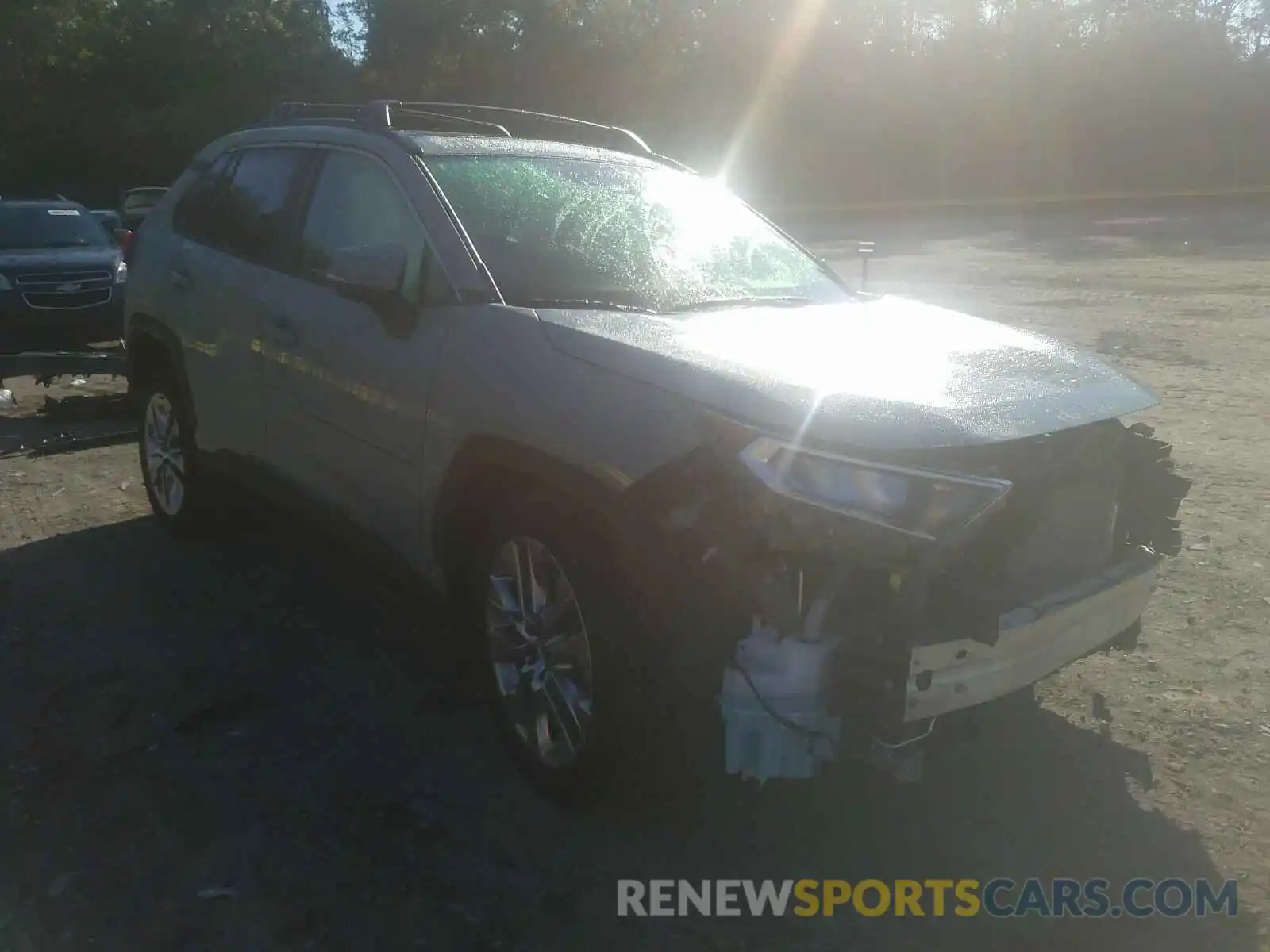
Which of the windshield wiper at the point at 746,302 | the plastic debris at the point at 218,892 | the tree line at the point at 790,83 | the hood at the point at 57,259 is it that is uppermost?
the tree line at the point at 790,83

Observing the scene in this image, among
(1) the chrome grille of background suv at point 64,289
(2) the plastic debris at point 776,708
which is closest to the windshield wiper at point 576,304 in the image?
(2) the plastic debris at point 776,708

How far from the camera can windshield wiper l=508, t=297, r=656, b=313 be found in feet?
12.2

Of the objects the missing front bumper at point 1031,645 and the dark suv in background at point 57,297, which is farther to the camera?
the dark suv in background at point 57,297

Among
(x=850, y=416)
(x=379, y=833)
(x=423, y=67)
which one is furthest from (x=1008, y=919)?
(x=423, y=67)

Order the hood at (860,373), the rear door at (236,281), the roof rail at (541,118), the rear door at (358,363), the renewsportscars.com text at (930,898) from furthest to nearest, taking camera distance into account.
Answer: the roof rail at (541,118) < the rear door at (236,281) < the rear door at (358,363) < the renewsportscars.com text at (930,898) < the hood at (860,373)

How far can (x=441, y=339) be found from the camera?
3.75m

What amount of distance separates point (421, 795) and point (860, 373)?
1.77m

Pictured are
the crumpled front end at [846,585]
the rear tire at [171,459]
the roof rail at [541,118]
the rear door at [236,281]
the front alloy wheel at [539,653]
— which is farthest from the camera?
the rear tire at [171,459]

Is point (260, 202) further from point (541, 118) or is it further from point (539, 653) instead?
point (539, 653)

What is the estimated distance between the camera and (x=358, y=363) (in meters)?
4.10

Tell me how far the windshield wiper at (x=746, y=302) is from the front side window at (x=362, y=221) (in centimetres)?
80

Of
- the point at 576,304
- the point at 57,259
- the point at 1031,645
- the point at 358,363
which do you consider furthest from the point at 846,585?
the point at 57,259

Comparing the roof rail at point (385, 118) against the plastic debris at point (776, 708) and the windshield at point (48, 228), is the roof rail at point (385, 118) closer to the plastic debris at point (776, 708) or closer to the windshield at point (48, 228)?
the plastic debris at point (776, 708)

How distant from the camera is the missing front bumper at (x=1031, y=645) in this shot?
2.86 m
